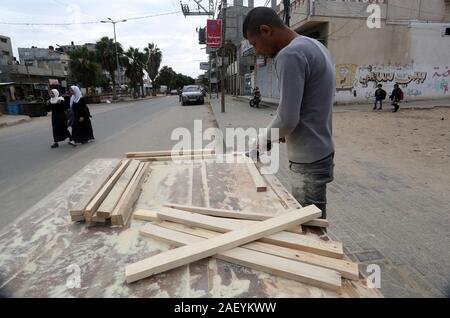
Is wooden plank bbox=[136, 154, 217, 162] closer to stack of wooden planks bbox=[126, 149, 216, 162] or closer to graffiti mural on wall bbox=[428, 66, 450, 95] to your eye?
stack of wooden planks bbox=[126, 149, 216, 162]

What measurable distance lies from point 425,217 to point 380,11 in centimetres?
1842

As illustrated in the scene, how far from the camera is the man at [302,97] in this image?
1.81 meters

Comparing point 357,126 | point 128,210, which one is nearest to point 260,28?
point 128,210

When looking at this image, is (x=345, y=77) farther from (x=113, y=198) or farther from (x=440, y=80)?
(x=113, y=198)

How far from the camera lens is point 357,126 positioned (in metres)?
11.1

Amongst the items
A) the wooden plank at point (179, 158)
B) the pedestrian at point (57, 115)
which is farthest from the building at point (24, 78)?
the wooden plank at point (179, 158)

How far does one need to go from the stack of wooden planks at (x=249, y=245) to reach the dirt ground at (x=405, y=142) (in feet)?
13.3

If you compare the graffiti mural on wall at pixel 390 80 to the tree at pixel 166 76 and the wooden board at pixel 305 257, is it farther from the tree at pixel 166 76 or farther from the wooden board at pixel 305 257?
the tree at pixel 166 76

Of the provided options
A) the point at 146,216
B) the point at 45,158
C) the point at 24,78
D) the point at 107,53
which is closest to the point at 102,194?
the point at 146,216

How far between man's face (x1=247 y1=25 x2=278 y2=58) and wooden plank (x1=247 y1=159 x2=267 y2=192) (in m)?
0.95

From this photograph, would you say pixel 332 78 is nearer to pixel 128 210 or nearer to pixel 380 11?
pixel 128 210

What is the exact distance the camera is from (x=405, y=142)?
320 inches

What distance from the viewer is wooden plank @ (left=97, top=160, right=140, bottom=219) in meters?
1.96
